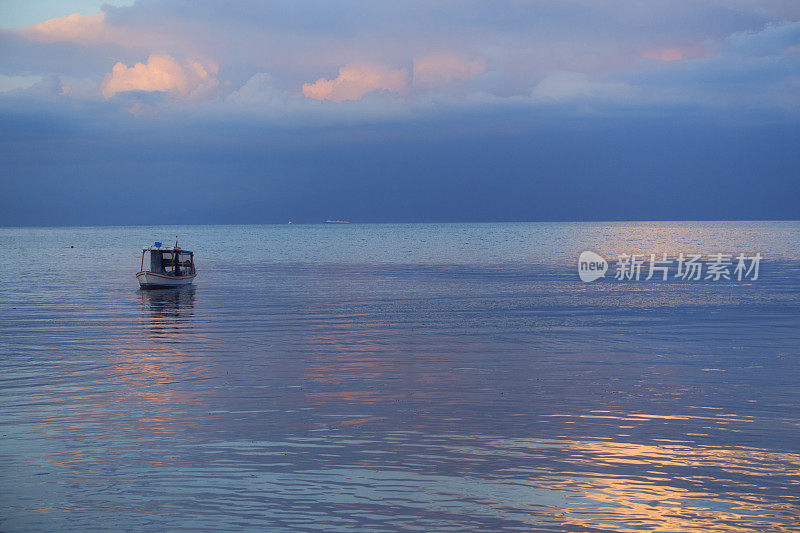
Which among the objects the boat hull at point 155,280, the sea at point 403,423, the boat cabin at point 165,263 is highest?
the boat cabin at point 165,263

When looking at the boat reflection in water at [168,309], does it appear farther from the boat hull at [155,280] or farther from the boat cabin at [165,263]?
the boat cabin at [165,263]

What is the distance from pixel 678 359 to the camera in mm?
27656

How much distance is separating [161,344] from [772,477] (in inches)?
975

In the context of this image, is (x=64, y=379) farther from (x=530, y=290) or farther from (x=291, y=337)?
(x=530, y=290)

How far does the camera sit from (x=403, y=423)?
1825cm

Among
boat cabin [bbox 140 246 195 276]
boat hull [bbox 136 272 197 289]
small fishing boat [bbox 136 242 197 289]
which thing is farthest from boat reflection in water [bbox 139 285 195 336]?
boat cabin [bbox 140 246 195 276]

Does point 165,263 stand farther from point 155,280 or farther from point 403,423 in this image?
point 403,423

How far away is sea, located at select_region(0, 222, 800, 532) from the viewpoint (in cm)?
1281

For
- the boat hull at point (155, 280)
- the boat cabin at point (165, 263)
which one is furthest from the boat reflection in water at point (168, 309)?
the boat cabin at point (165, 263)

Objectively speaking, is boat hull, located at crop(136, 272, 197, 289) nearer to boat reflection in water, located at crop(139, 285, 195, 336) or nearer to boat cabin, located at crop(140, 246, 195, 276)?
boat reflection in water, located at crop(139, 285, 195, 336)

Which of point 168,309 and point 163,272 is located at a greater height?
point 163,272

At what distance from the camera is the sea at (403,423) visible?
Result: 1281 centimetres

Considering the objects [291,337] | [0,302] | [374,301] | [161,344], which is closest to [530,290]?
[374,301]

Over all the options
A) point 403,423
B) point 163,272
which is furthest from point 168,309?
point 403,423
